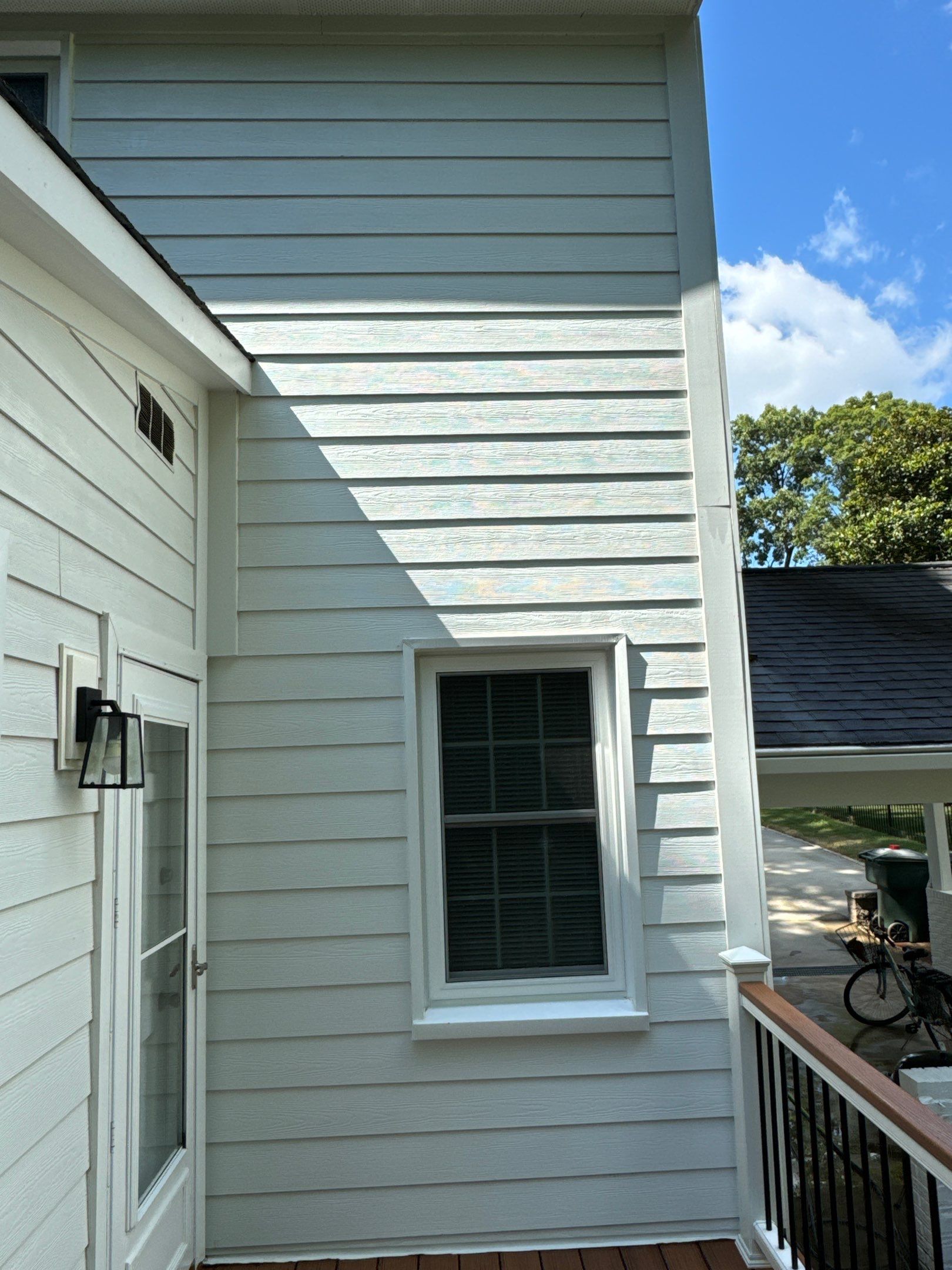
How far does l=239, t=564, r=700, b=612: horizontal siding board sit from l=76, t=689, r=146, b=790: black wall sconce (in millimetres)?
1083

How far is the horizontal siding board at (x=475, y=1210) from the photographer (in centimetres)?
286

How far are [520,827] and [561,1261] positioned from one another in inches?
51.9

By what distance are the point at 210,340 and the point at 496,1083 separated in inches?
98.6

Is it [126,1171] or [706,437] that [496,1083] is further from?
[706,437]

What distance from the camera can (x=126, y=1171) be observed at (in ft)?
7.32

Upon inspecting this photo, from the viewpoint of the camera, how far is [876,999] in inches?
283

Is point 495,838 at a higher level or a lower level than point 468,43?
lower

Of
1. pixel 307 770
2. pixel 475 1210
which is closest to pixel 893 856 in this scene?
pixel 475 1210

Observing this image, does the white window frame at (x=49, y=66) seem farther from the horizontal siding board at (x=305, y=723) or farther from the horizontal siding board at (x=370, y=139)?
the horizontal siding board at (x=305, y=723)

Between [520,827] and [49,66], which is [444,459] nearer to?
[520,827]

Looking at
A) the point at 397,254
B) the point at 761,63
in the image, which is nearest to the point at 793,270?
the point at 761,63

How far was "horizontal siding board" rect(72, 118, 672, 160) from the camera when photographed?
329 cm

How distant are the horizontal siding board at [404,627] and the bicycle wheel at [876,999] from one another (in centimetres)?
470

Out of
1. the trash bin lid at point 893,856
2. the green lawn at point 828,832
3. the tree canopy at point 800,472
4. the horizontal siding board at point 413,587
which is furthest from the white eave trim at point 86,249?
the tree canopy at point 800,472
